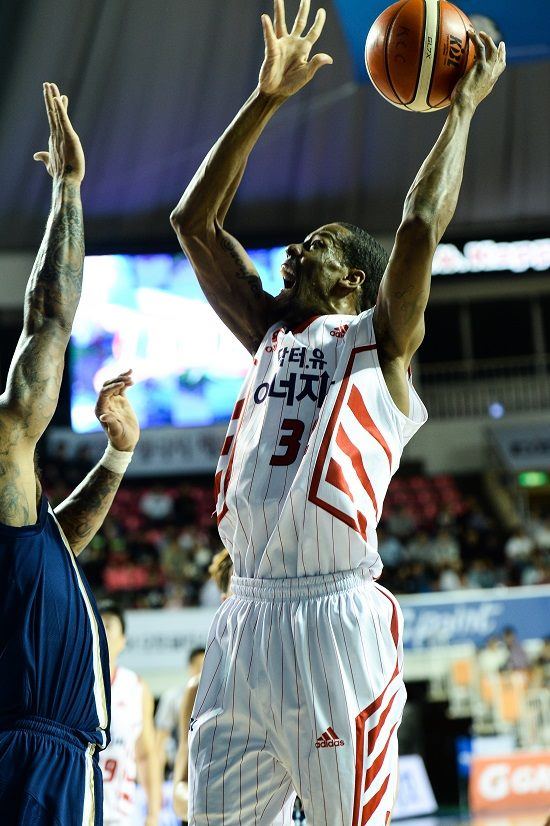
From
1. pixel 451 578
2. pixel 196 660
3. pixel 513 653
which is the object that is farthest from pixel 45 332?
pixel 451 578

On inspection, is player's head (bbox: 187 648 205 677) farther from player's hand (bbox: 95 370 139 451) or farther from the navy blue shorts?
the navy blue shorts

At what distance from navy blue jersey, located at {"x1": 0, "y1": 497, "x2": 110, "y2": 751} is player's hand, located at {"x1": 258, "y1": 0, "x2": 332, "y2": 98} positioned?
157cm

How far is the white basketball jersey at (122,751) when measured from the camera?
5512 millimetres

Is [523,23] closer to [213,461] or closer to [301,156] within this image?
[301,156]

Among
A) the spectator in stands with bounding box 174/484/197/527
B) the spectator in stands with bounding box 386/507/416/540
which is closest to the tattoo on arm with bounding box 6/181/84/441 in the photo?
the spectator in stands with bounding box 386/507/416/540

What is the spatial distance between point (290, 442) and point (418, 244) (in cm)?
68

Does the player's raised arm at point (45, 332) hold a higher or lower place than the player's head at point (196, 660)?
higher

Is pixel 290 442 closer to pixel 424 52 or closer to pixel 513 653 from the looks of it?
pixel 424 52

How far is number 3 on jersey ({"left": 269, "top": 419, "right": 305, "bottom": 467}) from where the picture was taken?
10.2ft

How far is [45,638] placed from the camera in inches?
115

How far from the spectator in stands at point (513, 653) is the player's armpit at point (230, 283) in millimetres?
7476

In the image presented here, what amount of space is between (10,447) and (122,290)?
14.7m

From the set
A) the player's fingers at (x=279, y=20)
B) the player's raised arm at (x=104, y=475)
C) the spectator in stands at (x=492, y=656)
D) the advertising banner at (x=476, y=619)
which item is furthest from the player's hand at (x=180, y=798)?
the spectator in stands at (x=492, y=656)

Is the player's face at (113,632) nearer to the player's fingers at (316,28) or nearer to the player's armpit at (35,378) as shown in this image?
the player's armpit at (35,378)
